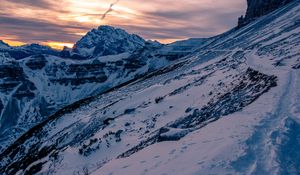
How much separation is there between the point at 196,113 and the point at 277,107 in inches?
399

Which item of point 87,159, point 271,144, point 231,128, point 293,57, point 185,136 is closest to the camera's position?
point 271,144

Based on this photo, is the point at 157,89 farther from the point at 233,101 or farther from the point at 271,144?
the point at 271,144

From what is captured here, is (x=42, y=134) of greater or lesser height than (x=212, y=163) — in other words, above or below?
below

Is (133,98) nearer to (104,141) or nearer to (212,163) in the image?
(104,141)

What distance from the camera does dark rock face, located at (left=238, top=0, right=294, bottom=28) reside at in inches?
6452

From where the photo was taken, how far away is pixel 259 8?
7170 inches

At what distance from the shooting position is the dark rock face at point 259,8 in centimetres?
16388

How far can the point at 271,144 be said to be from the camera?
14.2 m

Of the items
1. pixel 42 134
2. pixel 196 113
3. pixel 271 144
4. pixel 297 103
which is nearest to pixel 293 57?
pixel 196 113

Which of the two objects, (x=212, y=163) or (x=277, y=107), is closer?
(x=212, y=163)

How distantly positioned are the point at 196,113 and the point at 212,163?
52.3 feet

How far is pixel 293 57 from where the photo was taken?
41.3 m

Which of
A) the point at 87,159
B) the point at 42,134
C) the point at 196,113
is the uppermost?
the point at 196,113

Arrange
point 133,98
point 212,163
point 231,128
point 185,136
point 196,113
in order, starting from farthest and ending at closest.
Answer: point 133,98 < point 196,113 < point 185,136 < point 231,128 < point 212,163
